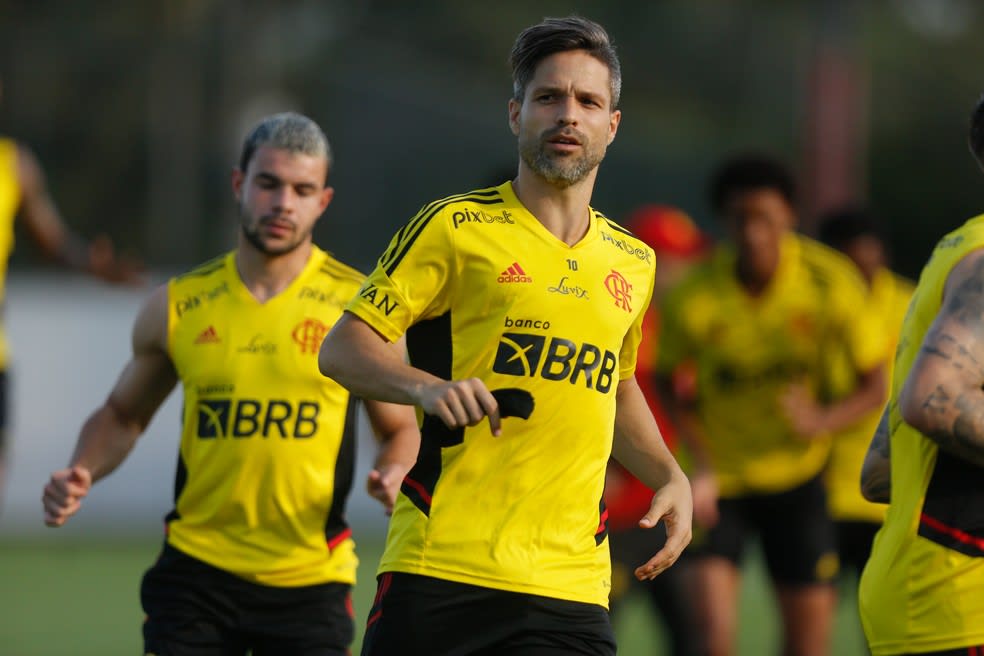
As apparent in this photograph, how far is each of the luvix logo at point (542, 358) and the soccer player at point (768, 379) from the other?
4.16 metres

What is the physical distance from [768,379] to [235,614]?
389 centimetres

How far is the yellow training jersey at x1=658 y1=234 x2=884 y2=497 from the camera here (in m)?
9.31

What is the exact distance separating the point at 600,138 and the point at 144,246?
25.2m

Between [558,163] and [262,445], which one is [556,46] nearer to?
[558,163]

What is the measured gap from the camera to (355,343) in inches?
192

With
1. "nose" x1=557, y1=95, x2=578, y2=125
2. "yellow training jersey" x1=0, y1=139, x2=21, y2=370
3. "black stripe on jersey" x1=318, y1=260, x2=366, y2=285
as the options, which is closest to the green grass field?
"yellow training jersey" x1=0, y1=139, x2=21, y2=370

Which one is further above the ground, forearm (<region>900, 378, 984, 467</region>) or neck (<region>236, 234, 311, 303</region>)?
neck (<region>236, 234, 311, 303</region>)

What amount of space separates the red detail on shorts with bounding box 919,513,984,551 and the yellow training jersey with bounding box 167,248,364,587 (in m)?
2.36

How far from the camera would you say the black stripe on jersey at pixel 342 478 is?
256 inches

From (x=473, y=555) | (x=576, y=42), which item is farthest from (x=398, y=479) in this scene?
(x=576, y=42)

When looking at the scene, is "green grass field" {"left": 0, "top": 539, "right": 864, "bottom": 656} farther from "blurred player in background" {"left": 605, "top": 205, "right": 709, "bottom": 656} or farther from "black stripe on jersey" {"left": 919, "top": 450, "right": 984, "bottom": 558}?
"black stripe on jersey" {"left": 919, "top": 450, "right": 984, "bottom": 558}

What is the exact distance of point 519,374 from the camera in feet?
16.4

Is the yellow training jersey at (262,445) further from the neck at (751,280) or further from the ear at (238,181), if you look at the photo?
the neck at (751,280)

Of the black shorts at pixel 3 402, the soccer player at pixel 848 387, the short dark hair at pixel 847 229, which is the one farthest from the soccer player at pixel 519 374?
the short dark hair at pixel 847 229
